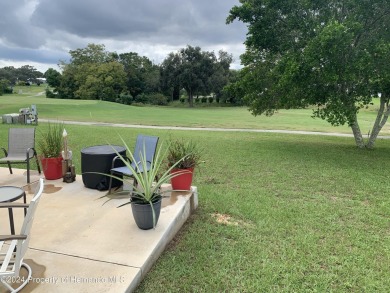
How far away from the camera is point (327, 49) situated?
773 cm

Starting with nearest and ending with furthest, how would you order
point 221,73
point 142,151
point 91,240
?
point 91,240
point 142,151
point 221,73

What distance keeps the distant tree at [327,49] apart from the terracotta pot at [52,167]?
6305 millimetres

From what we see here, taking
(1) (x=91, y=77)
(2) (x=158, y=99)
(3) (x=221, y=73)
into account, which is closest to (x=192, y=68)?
(3) (x=221, y=73)

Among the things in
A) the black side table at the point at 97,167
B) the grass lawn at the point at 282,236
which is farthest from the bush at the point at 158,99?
the black side table at the point at 97,167

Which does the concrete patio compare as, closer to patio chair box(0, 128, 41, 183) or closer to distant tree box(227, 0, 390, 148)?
patio chair box(0, 128, 41, 183)

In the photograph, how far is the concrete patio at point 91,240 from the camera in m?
2.46

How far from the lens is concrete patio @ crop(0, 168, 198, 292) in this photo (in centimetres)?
246

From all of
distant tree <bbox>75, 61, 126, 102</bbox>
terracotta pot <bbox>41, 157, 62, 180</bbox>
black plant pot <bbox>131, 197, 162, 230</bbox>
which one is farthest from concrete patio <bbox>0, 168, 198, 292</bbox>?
distant tree <bbox>75, 61, 126, 102</bbox>

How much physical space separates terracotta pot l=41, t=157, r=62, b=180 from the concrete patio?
0.55 meters

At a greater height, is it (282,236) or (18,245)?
(18,245)

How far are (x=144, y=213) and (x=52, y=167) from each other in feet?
8.46

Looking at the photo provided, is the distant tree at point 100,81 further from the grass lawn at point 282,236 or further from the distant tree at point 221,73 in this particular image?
the grass lawn at point 282,236

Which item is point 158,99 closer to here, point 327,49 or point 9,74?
point 327,49

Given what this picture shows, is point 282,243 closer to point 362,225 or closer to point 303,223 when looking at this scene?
point 303,223
